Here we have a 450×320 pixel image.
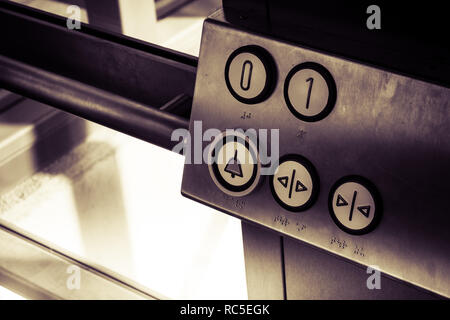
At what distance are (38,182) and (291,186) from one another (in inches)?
29.2

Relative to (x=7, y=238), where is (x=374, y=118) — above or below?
above

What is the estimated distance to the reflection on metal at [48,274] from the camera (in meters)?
0.92

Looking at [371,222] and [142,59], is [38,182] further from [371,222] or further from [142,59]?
[371,222]

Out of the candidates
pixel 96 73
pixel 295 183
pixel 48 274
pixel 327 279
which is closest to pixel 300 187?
pixel 295 183

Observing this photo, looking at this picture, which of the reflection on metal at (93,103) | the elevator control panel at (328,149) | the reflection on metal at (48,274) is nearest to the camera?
the elevator control panel at (328,149)

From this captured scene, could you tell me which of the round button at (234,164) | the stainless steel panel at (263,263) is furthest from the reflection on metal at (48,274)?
the round button at (234,164)

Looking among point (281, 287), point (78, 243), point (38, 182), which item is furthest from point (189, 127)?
point (38, 182)

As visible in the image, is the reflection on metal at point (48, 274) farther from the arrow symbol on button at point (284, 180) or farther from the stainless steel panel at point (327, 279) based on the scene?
the arrow symbol on button at point (284, 180)

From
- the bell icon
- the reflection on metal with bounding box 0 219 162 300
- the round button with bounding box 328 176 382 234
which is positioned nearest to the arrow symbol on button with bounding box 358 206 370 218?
the round button with bounding box 328 176 382 234

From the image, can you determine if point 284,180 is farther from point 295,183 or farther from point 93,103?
point 93,103

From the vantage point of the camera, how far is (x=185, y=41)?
549 millimetres

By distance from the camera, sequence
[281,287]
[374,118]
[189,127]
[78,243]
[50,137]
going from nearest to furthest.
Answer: [374,118] → [189,127] → [281,287] → [78,243] → [50,137]

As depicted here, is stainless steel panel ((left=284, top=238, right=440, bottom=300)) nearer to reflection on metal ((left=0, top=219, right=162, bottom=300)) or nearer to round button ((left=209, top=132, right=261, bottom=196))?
round button ((left=209, top=132, right=261, bottom=196))

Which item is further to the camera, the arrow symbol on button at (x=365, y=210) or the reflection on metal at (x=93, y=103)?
the reflection on metal at (x=93, y=103)
